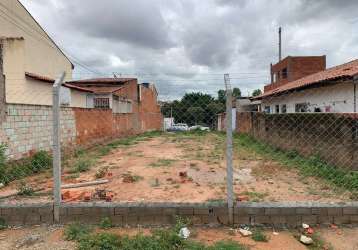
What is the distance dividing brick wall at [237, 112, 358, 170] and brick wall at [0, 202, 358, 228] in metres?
3.37

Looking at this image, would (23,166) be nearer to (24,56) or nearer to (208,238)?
(208,238)

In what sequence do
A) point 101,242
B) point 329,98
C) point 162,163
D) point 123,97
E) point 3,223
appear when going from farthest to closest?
point 123,97 → point 329,98 → point 162,163 → point 3,223 → point 101,242

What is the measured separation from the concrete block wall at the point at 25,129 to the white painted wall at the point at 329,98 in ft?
31.1

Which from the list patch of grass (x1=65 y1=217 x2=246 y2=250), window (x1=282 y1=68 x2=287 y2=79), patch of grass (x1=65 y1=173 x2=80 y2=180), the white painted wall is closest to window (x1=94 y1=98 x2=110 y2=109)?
the white painted wall

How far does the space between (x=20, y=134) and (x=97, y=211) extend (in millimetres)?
4931

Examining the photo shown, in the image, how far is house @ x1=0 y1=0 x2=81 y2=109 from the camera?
1328 cm

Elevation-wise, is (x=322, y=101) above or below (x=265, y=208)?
above

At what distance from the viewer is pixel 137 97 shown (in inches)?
1112

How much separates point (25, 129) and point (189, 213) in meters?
5.91

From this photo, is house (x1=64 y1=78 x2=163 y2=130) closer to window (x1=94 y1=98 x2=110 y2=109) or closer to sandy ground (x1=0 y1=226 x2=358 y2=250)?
window (x1=94 y1=98 x2=110 y2=109)

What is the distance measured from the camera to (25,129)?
8.45 meters

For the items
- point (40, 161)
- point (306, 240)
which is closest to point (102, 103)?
point (40, 161)

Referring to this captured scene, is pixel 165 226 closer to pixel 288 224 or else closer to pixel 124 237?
pixel 124 237

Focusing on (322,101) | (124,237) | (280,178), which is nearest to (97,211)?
(124,237)
